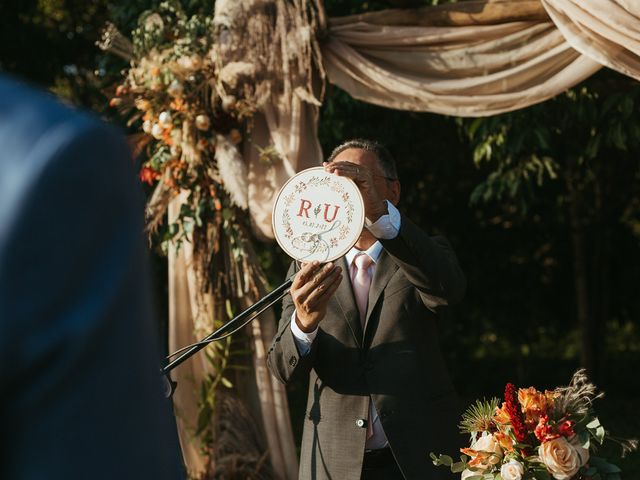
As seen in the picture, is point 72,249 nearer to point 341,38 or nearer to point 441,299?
point 441,299

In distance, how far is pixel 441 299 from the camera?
3.11 m

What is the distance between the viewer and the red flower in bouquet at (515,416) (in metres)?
2.61

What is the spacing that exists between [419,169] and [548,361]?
480 centimetres

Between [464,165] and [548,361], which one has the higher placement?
[464,165]

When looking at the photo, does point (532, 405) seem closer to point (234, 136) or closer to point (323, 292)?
point (323, 292)

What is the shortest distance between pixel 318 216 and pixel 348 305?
39 cm

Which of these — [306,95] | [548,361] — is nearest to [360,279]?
[306,95]

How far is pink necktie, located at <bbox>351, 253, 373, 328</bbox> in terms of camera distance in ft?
10.8

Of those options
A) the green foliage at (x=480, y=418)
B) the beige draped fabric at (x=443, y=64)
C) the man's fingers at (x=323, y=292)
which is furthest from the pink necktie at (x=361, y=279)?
the beige draped fabric at (x=443, y=64)

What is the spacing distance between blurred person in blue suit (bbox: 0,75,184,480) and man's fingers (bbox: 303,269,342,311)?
2.36m

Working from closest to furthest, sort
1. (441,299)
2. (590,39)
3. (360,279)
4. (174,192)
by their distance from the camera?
(441,299), (360,279), (590,39), (174,192)

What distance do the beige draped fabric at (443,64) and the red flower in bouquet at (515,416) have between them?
6.04 ft

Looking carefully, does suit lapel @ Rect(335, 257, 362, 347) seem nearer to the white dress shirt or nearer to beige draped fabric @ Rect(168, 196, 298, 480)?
the white dress shirt

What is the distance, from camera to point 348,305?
127 inches
